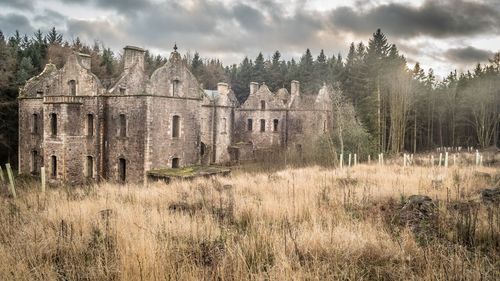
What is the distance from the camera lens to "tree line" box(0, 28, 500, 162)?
35.6 metres

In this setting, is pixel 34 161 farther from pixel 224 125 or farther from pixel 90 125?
pixel 224 125

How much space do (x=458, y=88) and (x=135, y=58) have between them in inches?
1875

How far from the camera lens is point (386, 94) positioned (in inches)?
1478

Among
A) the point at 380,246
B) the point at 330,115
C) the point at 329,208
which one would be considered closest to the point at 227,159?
the point at 330,115

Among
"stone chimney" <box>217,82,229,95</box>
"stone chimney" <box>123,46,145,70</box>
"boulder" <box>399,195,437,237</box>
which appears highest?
"stone chimney" <box>123,46,145,70</box>

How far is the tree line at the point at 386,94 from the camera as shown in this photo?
117 feet

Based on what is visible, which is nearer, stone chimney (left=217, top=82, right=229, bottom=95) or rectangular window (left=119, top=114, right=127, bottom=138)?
rectangular window (left=119, top=114, right=127, bottom=138)

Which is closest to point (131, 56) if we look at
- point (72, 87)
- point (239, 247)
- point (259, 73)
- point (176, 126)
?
point (176, 126)

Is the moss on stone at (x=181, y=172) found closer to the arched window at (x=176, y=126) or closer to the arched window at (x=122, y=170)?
the arched window at (x=122, y=170)

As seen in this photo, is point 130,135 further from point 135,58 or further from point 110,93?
point 135,58

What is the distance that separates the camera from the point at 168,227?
5570mm

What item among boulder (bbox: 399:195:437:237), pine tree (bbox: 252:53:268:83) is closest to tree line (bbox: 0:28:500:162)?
pine tree (bbox: 252:53:268:83)

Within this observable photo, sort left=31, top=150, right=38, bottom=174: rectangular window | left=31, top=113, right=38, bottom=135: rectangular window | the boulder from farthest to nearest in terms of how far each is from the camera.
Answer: left=31, top=150, right=38, bottom=174: rectangular window, left=31, top=113, right=38, bottom=135: rectangular window, the boulder

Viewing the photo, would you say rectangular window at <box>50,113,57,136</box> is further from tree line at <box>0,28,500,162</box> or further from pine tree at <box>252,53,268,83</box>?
pine tree at <box>252,53,268,83</box>
